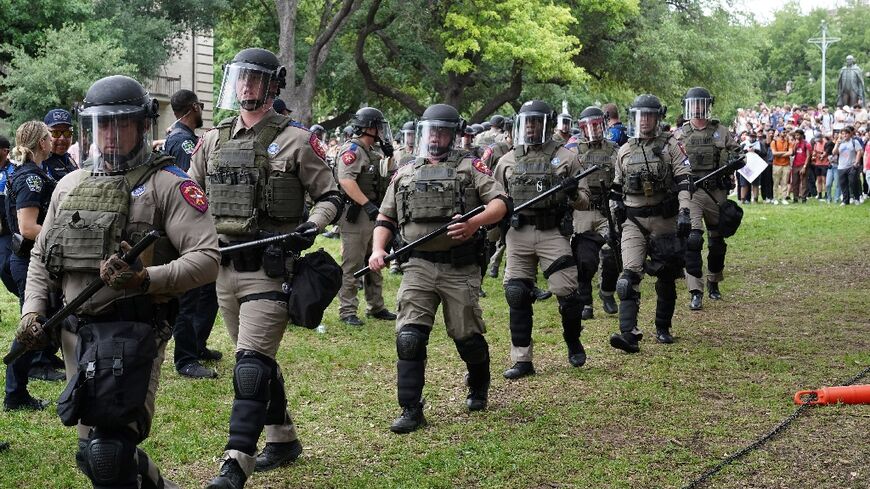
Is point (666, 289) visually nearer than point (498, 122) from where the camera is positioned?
Yes

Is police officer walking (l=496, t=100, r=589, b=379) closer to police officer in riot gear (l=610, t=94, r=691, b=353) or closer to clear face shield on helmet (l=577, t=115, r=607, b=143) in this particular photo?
police officer in riot gear (l=610, t=94, r=691, b=353)

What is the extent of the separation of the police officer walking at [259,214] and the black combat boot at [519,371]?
2.65 m

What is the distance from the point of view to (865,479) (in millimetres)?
5672

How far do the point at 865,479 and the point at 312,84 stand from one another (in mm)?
22633

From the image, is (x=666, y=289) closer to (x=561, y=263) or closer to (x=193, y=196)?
(x=561, y=263)

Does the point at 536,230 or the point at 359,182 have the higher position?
the point at 359,182

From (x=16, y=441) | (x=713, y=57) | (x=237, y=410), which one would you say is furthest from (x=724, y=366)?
(x=713, y=57)

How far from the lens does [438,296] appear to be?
6977 millimetres

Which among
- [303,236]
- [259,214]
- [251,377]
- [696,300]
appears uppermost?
[259,214]

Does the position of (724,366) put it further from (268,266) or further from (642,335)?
(268,266)

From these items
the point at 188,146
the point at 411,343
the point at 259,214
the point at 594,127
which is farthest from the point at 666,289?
the point at 259,214

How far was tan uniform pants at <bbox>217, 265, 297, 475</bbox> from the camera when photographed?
5.61m

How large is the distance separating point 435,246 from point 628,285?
312 cm

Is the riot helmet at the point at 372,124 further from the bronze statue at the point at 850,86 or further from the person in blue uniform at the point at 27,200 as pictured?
the bronze statue at the point at 850,86
